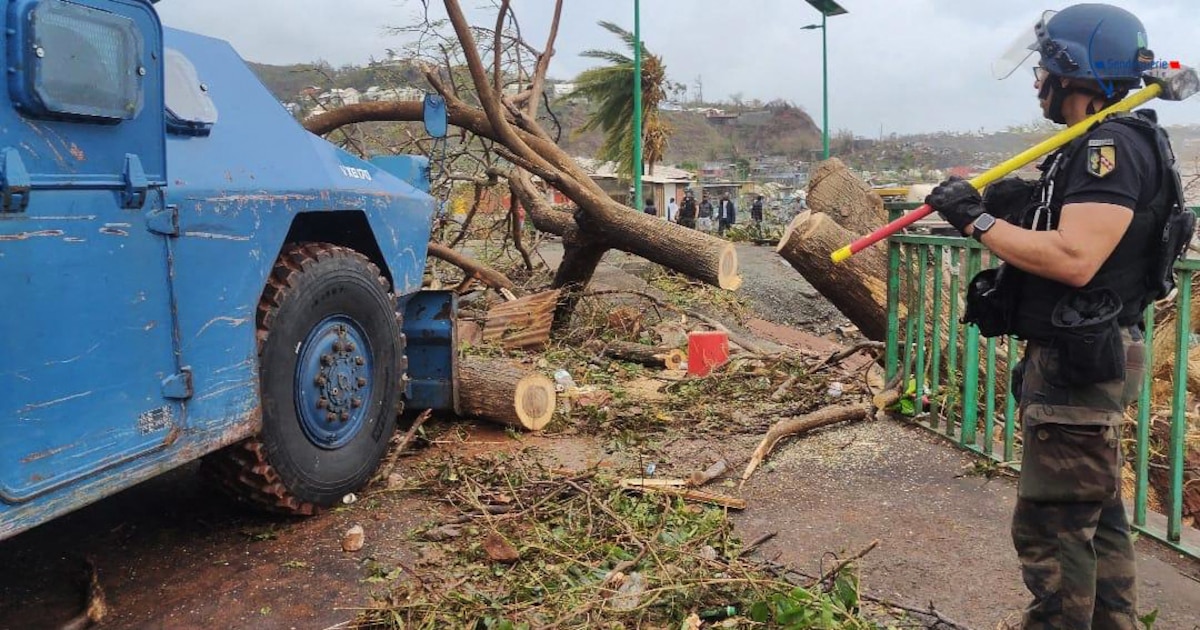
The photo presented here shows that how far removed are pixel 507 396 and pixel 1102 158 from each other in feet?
12.0

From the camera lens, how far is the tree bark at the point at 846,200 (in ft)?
25.4

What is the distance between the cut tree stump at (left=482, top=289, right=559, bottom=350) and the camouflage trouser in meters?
5.74

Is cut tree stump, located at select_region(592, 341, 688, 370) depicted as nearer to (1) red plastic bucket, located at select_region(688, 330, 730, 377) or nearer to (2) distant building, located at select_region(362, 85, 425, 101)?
(1) red plastic bucket, located at select_region(688, 330, 730, 377)

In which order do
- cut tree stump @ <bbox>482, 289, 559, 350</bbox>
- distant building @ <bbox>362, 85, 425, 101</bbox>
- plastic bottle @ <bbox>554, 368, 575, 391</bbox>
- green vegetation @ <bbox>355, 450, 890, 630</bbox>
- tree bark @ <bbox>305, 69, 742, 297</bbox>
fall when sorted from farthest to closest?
1. distant building @ <bbox>362, 85, 425, 101</bbox>
2. cut tree stump @ <bbox>482, 289, 559, 350</bbox>
3. tree bark @ <bbox>305, 69, 742, 297</bbox>
4. plastic bottle @ <bbox>554, 368, 575, 391</bbox>
5. green vegetation @ <bbox>355, 450, 890, 630</bbox>

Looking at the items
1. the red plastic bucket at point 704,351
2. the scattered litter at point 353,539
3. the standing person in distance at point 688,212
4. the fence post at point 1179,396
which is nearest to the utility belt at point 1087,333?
the fence post at point 1179,396

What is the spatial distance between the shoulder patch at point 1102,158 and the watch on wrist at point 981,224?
262 mm

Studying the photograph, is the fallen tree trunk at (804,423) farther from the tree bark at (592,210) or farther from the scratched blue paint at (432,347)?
the tree bark at (592,210)

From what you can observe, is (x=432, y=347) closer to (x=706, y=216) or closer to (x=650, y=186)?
(x=706, y=216)

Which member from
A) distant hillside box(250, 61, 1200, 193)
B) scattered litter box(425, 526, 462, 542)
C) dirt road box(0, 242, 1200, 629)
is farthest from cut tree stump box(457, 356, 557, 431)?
distant hillside box(250, 61, 1200, 193)

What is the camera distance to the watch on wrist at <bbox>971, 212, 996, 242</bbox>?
2.43m

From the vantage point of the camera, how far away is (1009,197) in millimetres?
2742

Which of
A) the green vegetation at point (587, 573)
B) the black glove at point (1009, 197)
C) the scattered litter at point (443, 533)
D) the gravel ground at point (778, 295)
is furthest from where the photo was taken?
the gravel ground at point (778, 295)

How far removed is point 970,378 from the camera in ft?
14.6

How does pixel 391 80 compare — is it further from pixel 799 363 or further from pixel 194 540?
pixel 194 540
